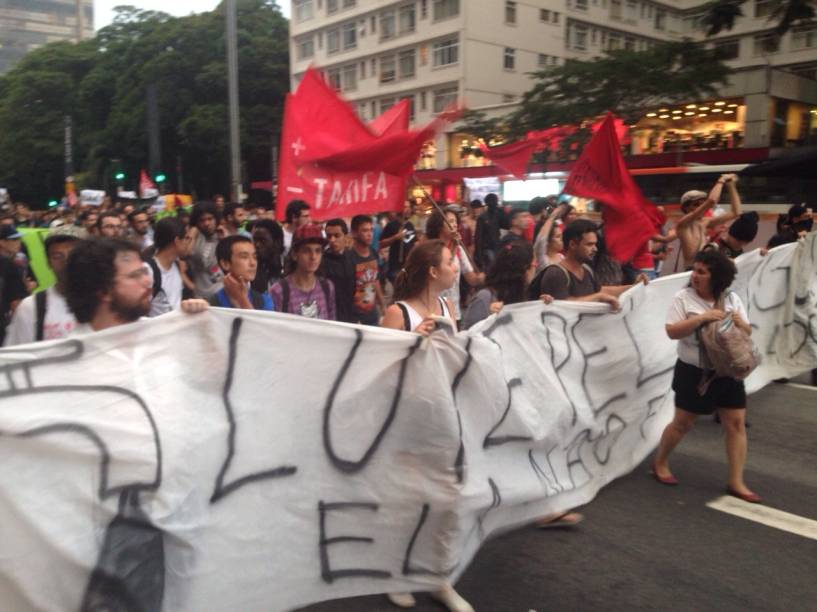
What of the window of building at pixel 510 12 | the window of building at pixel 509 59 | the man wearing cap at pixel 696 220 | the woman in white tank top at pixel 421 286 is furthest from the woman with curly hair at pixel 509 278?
the window of building at pixel 510 12

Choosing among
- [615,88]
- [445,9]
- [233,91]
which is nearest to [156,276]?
[233,91]

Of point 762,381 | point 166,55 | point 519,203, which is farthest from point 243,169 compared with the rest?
point 762,381

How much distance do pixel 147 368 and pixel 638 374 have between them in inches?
123

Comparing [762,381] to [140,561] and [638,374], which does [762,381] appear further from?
[140,561]

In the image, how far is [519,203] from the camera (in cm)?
2588

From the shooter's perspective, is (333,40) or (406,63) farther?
(333,40)

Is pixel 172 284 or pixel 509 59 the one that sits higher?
pixel 509 59

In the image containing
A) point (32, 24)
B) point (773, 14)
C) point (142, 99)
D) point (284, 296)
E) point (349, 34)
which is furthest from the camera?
point (32, 24)

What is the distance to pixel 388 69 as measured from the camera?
4412 centimetres

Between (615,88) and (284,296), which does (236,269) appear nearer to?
(284,296)

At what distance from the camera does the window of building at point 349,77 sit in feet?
153

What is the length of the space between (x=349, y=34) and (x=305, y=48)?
10.9ft

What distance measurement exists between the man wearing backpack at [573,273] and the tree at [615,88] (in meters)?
14.5

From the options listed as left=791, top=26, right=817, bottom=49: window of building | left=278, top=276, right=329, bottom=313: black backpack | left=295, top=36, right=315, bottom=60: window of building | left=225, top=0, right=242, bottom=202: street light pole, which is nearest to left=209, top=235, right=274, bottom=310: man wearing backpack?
left=278, top=276, right=329, bottom=313: black backpack
